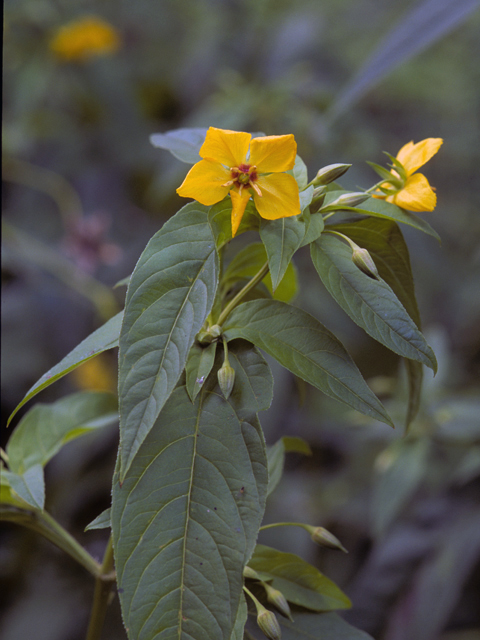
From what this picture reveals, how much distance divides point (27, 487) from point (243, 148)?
0.32 meters

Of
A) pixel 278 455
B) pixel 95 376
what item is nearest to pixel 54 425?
pixel 278 455

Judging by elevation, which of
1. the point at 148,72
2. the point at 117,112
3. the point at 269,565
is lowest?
the point at 269,565

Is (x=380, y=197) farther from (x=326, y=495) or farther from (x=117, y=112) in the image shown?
(x=117, y=112)

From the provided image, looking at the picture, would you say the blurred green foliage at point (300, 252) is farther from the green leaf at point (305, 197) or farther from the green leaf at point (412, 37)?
the green leaf at point (305, 197)

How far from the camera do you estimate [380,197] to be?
0.45 m

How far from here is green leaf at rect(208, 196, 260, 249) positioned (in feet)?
1.27

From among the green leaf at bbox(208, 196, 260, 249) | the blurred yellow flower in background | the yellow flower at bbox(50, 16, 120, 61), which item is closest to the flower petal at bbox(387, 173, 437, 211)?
the green leaf at bbox(208, 196, 260, 249)

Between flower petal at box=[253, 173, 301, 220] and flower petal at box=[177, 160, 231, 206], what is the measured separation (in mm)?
27

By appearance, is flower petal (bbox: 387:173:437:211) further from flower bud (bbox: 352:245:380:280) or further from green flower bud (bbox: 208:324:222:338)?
green flower bud (bbox: 208:324:222:338)

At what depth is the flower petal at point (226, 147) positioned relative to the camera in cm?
39

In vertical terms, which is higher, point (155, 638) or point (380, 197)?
point (380, 197)

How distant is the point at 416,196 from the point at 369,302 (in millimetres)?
102

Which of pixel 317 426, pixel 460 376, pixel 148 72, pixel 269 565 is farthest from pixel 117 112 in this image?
pixel 269 565

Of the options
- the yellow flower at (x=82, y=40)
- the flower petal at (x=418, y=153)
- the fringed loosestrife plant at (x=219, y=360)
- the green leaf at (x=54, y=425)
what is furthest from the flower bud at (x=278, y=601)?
the yellow flower at (x=82, y=40)
